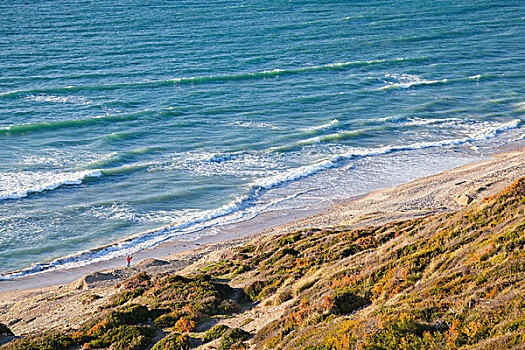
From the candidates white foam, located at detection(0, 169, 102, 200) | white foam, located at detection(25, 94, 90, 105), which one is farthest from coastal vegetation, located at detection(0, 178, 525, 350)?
white foam, located at detection(25, 94, 90, 105)

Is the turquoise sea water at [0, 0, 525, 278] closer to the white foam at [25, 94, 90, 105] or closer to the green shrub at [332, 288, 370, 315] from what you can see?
the white foam at [25, 94, 90, 105]

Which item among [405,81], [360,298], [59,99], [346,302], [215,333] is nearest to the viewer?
[346,302]

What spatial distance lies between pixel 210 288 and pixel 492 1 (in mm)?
90841

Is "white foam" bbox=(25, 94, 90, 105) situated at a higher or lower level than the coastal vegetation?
higher

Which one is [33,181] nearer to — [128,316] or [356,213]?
[356,213]

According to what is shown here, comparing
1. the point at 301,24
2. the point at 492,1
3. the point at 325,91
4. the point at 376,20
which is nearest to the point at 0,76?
the point at 325,91

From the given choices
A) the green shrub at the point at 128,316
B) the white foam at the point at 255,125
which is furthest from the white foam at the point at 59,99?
the green shrub at the point at 128,316

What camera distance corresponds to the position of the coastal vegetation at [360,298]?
340 inches

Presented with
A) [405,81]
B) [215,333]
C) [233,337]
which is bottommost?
[405,81]

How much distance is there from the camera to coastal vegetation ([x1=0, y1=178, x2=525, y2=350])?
28.3ft

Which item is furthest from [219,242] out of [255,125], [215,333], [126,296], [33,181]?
[255,125]

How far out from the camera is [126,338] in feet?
37.7

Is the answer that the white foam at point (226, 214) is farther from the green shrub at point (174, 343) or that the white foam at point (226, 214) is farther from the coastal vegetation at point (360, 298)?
the green shrub at point (174, 343)

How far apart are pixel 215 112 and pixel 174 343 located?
32573mm
